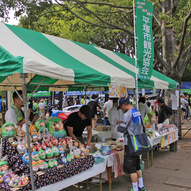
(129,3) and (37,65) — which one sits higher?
(129,3)

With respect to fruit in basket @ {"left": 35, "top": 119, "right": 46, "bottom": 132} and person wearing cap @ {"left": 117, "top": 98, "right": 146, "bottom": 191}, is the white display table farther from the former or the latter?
fruit in basket @ {"left": 35, "top": 119, "right": 46, "bottom": 132}

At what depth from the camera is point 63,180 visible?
143 inches

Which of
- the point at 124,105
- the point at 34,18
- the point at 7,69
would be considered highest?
the point at 34,18

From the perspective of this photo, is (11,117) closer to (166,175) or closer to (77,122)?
(77,122)

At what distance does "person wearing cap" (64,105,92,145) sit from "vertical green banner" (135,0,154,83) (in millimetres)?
1646

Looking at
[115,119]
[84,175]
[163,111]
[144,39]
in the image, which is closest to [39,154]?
[84,175]

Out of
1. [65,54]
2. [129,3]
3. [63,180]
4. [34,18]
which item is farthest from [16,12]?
[63,180]

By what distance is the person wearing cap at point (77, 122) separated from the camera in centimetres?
484

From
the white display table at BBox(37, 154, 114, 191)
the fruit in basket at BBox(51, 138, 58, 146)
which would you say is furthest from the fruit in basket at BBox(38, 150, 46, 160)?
the white display table at BBox(37, 154, 114, 191)

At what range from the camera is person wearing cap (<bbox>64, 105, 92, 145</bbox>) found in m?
4.84

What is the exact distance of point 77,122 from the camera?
5.02 meters

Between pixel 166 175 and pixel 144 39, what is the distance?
11.5 feet

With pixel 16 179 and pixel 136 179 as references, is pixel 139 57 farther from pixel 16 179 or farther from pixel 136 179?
pixel 16 179

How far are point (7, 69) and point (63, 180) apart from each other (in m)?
1.95
